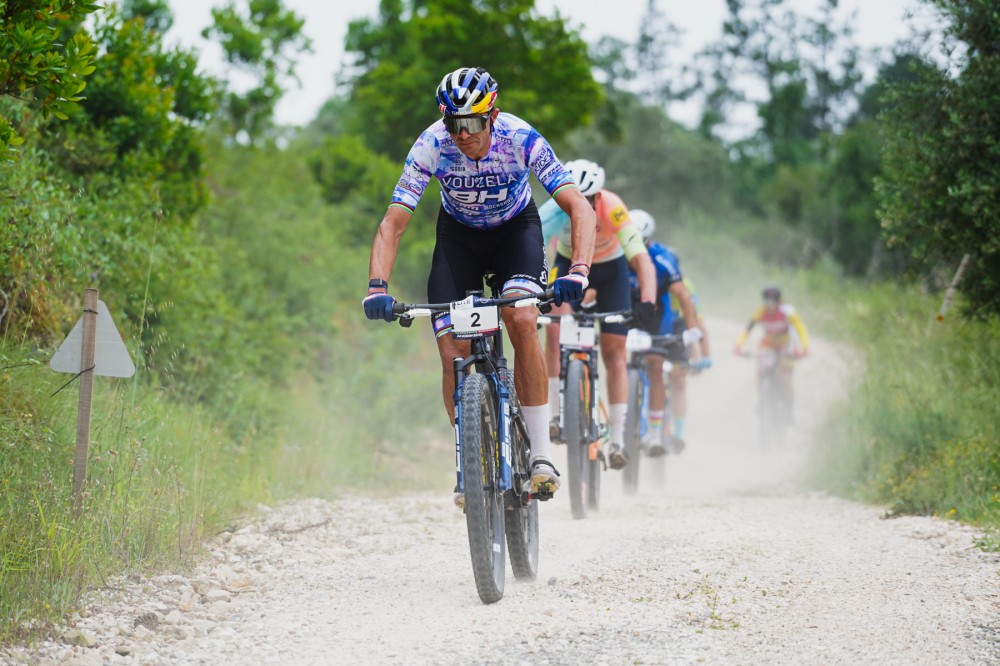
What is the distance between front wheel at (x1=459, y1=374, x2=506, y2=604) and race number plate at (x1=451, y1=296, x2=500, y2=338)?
22cm

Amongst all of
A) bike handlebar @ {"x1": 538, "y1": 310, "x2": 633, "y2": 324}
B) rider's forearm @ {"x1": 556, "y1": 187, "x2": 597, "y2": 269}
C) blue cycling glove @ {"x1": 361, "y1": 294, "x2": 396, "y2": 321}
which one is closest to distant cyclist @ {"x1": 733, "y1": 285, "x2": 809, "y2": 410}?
bike handlebar @ {"x1": 538, "y1": 310, "x2": 633, "y2": 324}

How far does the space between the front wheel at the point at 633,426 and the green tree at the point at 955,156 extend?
8.83 feet

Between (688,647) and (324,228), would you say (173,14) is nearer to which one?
(324,228)

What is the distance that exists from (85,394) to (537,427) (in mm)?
2293

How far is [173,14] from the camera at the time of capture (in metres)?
17.4

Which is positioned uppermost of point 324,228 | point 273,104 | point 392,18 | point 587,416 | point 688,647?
point 392,18

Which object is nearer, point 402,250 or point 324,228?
point 324,228

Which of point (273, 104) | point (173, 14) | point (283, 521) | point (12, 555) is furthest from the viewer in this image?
point (273, 104)

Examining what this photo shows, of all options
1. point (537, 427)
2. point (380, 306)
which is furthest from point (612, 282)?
point (380, 306)

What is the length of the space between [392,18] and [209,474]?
24342 millimetres

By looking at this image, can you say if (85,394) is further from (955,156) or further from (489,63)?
(489,63)

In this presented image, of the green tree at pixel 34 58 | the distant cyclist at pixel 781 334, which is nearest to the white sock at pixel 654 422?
the distant cyclist at pixel 781 334

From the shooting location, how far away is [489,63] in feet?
85.8

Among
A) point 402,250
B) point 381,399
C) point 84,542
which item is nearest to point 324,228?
point 402,250
